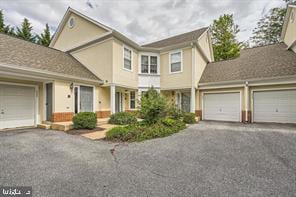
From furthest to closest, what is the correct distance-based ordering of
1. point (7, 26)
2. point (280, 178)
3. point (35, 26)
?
point (35, 26) < point (7, 26) < point (280, 178)

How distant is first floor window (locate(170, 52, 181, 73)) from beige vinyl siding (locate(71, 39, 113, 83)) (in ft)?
17.7

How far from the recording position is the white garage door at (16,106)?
874 centimetres

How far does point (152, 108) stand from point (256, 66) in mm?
10099

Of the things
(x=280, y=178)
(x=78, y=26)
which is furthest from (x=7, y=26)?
(x=280, y=178)

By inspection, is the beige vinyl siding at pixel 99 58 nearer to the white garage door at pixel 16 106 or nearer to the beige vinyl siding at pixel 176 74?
the white garage door at pixel 16 106

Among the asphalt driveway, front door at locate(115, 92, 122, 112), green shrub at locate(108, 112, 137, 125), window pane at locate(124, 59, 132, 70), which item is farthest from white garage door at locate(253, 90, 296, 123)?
front door at locate(115, 92, 122, 112)

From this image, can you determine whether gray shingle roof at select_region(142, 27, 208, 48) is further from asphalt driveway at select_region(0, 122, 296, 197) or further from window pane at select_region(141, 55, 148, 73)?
asphalt driveway at select_region(0, 122, 296, 197)

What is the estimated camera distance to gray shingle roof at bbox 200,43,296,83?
466 inches

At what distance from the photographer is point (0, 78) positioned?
28.0 feet

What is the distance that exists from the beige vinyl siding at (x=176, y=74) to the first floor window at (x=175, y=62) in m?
0.37

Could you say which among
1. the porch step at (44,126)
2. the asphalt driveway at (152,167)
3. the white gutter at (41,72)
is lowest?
the asphalt driveway at (152,167)

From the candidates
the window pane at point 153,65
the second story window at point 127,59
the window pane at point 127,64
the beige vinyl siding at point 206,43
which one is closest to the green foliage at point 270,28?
the beige vinyl siding at point 206,43

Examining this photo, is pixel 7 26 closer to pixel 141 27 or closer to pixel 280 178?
pixel 141 27

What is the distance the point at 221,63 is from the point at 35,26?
3142cm
